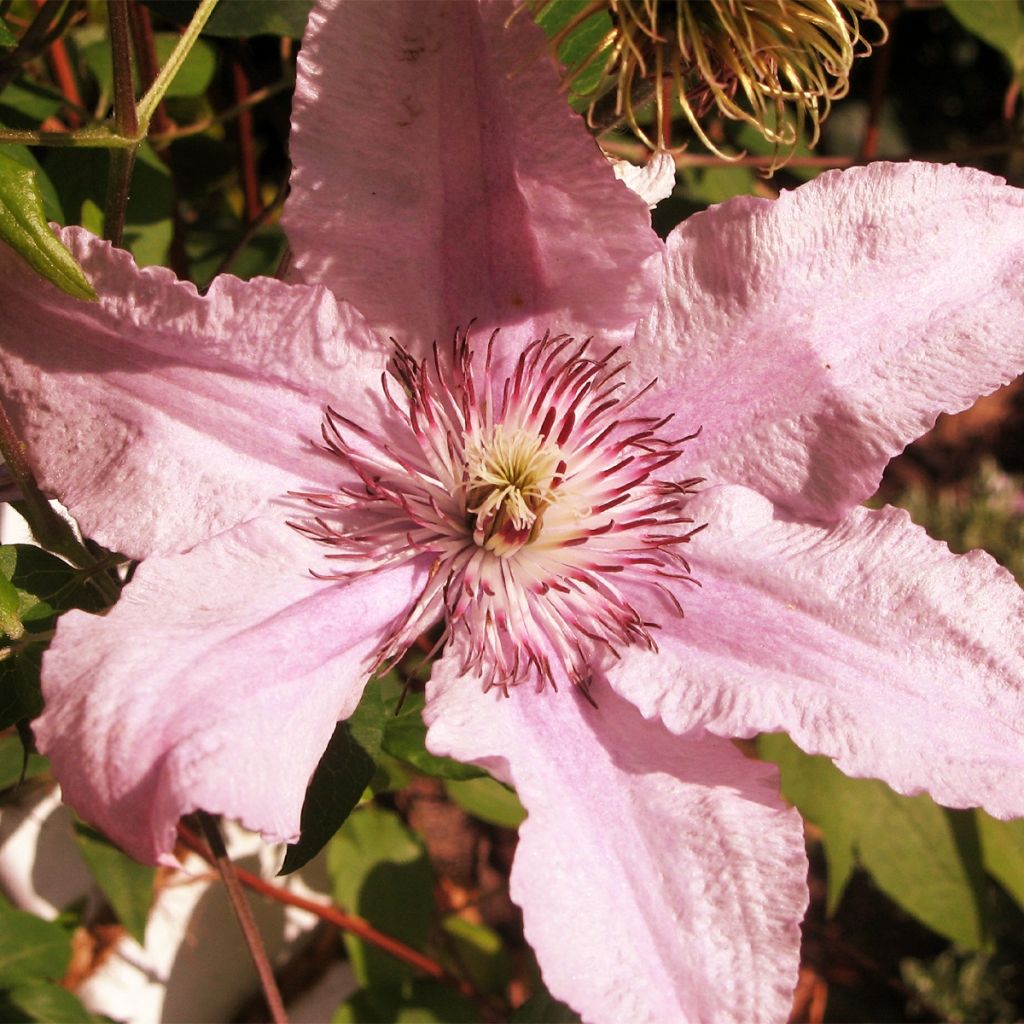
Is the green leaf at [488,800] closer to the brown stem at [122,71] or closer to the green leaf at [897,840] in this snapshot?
the green leaf at [897,840]

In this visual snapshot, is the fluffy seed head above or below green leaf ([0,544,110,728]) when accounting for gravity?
above

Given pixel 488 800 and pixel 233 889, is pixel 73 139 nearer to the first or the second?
pixel 233 889

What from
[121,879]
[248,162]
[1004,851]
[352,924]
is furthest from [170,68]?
[1004,851]

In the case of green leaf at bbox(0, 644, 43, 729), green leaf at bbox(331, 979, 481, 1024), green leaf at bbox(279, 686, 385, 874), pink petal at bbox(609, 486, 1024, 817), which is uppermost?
pink petal at bbox(609, 486, 1024, 817)

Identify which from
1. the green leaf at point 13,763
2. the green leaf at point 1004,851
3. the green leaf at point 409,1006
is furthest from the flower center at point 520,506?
the green leaf at point 1004,851

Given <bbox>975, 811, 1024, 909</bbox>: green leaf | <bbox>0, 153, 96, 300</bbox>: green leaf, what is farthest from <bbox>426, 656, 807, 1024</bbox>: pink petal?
<bbox>975, 811, 1024, 909</bbox>: green leaf

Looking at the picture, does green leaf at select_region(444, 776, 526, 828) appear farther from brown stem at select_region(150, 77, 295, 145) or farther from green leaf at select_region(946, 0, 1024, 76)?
green leaf at select_region(946, 0, 1024, 76)

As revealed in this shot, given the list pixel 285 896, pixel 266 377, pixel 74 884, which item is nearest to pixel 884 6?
pixel 266 377
